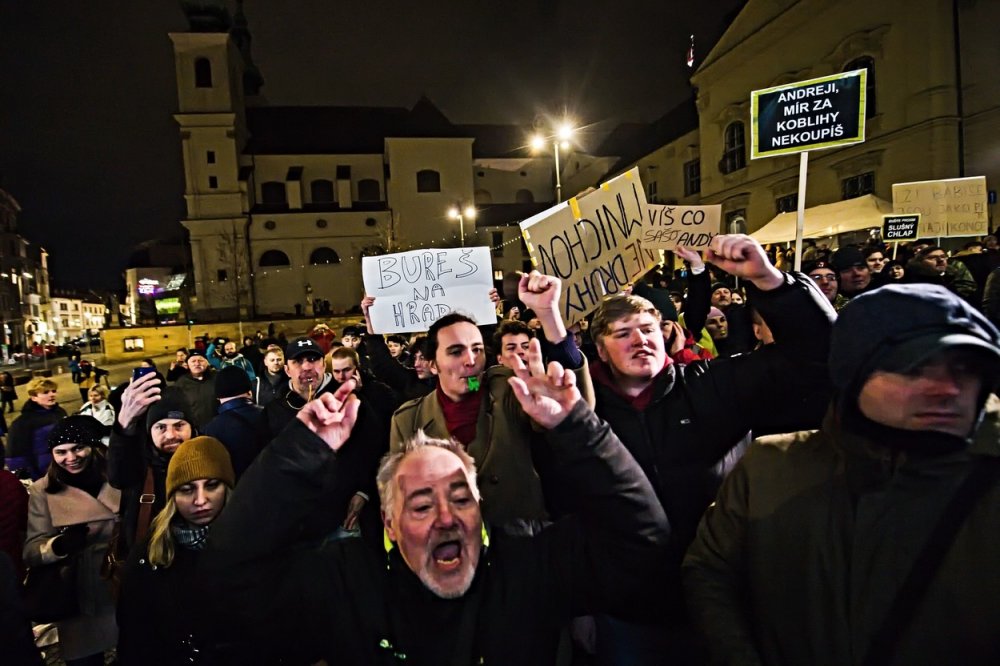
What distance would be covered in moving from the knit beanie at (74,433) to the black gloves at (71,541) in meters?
0.52

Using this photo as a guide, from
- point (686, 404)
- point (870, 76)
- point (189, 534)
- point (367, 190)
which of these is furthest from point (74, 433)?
point (367, 190)

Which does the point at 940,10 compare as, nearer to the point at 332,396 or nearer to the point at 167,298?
the point at 332,396

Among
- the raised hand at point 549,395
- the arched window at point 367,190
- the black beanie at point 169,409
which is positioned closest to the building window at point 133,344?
the arched window at point 367,190

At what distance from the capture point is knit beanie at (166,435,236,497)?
2748 mm

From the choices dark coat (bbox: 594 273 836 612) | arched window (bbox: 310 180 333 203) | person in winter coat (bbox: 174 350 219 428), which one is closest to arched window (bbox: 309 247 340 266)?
arched window (bbox: 310 180 333 203)

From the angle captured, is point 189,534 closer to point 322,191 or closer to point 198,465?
point 198,465

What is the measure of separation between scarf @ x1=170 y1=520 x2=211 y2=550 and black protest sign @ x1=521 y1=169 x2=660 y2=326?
2677mm

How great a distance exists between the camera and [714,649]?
1.75 m

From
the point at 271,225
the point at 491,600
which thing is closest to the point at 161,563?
the point at 491,600

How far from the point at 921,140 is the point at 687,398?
19.4m

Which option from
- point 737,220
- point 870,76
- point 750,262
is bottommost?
point 750,262

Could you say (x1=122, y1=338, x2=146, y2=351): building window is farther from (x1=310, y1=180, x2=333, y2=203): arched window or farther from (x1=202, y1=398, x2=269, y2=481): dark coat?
(x1=202, y1=398, x2=269, y2=481): dark coat

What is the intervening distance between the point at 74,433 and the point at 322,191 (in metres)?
50.2

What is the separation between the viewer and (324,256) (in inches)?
1848
